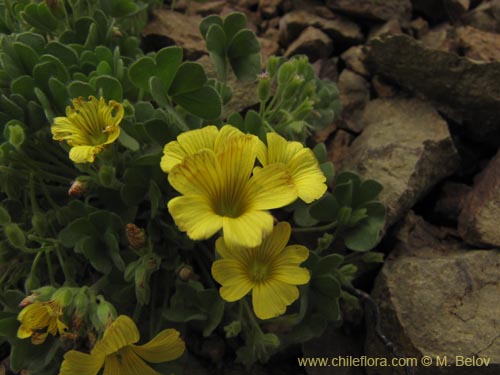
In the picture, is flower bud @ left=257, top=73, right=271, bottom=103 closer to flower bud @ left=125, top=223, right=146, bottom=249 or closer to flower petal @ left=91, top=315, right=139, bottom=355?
flower bud @ left=125, top=223, right=146, bottom=249

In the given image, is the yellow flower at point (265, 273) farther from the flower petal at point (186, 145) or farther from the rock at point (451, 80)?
the rock at point (451, 80)

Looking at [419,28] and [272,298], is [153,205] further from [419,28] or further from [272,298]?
[419,28]

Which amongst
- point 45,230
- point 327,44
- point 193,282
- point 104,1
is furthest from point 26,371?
point 327,44

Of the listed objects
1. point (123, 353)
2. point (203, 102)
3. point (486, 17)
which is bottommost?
point (123, 353)

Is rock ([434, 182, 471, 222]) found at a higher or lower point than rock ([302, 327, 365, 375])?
higher

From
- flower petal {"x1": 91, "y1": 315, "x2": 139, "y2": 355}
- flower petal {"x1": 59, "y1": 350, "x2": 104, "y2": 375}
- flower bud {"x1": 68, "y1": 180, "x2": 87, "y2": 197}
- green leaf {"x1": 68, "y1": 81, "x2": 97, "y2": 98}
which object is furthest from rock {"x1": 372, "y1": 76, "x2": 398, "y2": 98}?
flower petal {"x1": 59, "y1": 350, "x2": 104, "y2": 375}

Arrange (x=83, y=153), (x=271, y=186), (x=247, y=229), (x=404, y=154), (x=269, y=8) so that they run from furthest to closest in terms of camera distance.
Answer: (x=269, y=8)
(x=404, y=154)
(x=83, y=153)
(x=271, y=186)
(x=247, y=229)

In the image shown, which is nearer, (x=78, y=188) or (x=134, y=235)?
(x=134, y=235)

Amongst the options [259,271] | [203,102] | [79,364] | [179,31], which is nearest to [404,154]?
[203,102]
